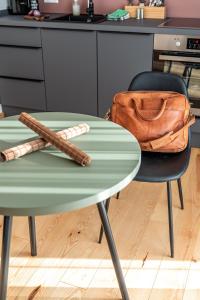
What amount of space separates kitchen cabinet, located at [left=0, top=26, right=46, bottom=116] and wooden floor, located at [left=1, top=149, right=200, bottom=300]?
53.7 inches

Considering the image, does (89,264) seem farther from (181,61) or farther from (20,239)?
(181,61)

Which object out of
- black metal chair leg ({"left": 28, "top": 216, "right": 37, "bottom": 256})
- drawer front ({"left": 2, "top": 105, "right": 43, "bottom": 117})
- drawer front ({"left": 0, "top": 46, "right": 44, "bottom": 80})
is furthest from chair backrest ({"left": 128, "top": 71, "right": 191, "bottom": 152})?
drawer front ({"left": 2, "top": 105, "right": 43, "bottom": 117})

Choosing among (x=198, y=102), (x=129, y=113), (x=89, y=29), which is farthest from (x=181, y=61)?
(x=129, y=113)

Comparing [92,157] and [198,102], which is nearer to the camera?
[92,157]

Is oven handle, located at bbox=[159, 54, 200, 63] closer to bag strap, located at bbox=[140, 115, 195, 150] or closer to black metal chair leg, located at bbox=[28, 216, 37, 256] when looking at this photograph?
bag strap, located at bbox=[140, 115, 195, 150]

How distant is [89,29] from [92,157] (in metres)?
1.79

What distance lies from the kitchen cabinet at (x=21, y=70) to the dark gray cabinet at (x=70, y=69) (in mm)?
69

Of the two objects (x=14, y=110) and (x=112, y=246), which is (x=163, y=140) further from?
(x=14, y=110)

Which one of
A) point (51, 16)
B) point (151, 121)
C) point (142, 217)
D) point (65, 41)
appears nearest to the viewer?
point (151, 121)

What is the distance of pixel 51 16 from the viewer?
124 inches

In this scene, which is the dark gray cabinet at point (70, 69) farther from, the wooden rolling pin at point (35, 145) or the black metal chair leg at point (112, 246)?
the black metal chair leg at point (112, 246)

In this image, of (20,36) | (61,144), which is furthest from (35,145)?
(20,36)

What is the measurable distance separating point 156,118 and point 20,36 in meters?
1.75

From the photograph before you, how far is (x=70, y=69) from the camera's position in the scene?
2.98 m
